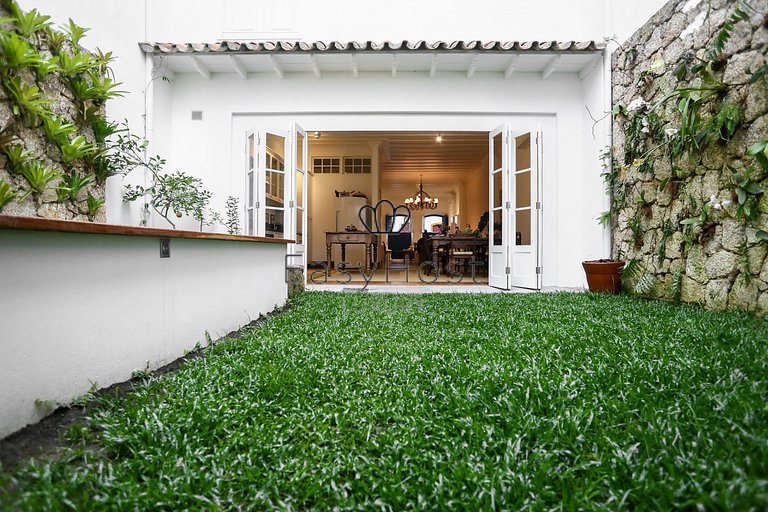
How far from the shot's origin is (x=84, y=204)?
3.80 metres

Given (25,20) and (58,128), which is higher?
(25,20)

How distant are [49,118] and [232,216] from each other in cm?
224

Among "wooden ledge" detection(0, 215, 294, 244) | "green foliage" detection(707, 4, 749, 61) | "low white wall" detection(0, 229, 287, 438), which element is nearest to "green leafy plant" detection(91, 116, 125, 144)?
Answer: "low white wall" detection(0, 229, 287, 438)

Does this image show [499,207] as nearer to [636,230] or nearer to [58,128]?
[636,230]

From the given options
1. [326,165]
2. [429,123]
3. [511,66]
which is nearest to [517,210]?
[429,123]

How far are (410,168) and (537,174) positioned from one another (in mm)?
7304

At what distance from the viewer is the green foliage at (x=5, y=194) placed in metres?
2.74

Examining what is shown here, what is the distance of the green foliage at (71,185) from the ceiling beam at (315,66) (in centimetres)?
289

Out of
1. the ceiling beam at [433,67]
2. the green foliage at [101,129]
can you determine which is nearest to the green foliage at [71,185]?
the green foliage at [101,129]

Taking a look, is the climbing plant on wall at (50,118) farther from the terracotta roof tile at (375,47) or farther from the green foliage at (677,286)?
the green foliage at (677,286)

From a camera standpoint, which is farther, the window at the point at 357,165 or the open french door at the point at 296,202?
the window at the point at 357,165

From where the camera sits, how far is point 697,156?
3.21m

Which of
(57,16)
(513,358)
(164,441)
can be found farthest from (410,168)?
(164,441)

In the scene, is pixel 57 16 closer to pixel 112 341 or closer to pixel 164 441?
pixel 112 341
